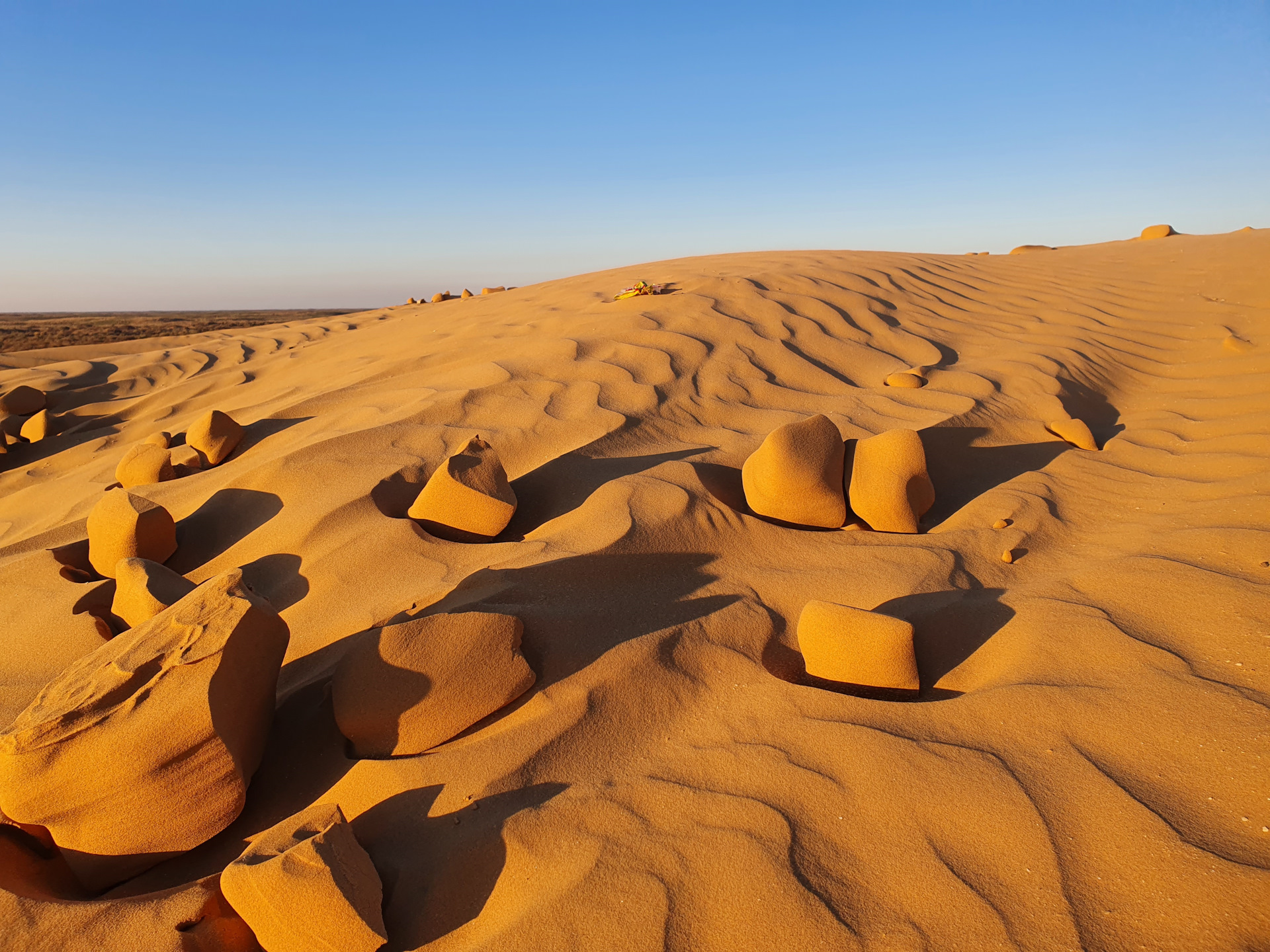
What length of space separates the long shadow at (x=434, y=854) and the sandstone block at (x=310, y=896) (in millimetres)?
54

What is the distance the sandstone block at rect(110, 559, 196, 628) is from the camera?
1.85 m

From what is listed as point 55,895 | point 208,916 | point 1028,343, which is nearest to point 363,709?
point 208,916

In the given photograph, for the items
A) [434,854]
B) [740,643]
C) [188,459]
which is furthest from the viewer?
[188,459]

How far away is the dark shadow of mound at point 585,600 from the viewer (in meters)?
1.71

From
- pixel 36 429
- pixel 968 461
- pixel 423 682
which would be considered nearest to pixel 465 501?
pixel 423 682

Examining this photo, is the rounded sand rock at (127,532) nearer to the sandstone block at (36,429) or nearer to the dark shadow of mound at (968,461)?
the dark shadow of mound at (968,461)

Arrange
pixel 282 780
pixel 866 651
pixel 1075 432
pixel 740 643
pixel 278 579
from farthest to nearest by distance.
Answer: pixel 1075 432, pixel 278 579, pixel 740 643, pixel 866 651, pixel 282 780

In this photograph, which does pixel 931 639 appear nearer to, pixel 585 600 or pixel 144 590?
pixel 585 600

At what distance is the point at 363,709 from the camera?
1.46 m

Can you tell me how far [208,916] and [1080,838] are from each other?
144 centimetres

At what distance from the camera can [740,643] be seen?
5.87 ft

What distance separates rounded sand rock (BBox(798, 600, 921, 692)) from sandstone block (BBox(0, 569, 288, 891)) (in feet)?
4.06

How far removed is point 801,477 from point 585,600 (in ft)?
2.77

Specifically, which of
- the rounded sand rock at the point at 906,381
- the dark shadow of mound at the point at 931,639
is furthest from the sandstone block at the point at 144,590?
the rounded sand rock at the point at 906,381
